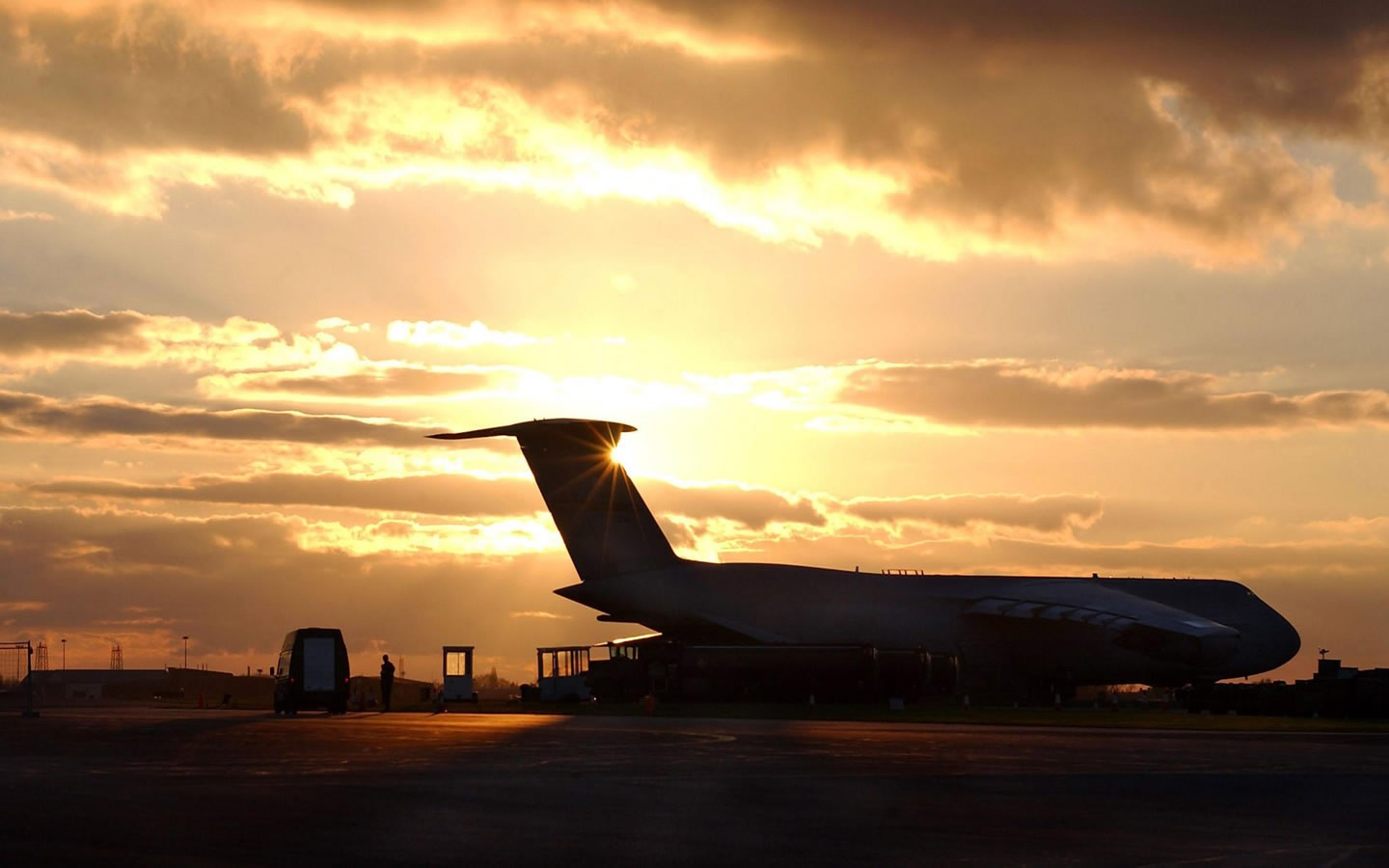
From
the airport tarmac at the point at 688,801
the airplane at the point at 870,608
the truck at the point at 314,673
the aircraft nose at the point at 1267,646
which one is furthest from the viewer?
the aircraft nose at the point at 1267,646

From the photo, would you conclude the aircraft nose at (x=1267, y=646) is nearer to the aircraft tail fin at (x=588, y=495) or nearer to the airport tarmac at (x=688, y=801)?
the aircraft tail fin at (x=588, y=495)

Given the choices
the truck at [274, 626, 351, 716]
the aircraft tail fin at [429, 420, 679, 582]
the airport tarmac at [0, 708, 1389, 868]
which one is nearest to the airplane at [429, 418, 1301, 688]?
the aircraft tail fin at [429, 420, 679, 582]

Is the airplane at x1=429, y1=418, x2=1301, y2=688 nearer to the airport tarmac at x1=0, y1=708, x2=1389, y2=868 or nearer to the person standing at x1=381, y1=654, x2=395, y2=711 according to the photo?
the person standing at x1=381, y1=654, x2=395, y2=711

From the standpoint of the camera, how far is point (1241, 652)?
3012 inches

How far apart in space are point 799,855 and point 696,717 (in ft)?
122

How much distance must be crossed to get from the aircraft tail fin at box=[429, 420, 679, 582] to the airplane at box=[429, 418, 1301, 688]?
1.6 inches

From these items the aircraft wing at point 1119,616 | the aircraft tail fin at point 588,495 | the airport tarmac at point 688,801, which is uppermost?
the aircraft tail fin at point 588,495

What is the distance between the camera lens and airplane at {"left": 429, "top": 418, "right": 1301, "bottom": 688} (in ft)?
216

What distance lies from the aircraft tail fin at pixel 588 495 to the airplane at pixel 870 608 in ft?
0.13

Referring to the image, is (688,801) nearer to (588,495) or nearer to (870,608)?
(588,495)

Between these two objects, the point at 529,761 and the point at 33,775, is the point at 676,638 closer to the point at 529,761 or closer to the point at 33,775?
the point at 529,761

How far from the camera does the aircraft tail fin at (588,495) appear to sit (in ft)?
217

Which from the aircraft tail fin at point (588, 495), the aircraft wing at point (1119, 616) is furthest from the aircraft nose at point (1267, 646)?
the aircraft tail fin at point (588, 495)

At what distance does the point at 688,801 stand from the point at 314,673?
41.8 meters
